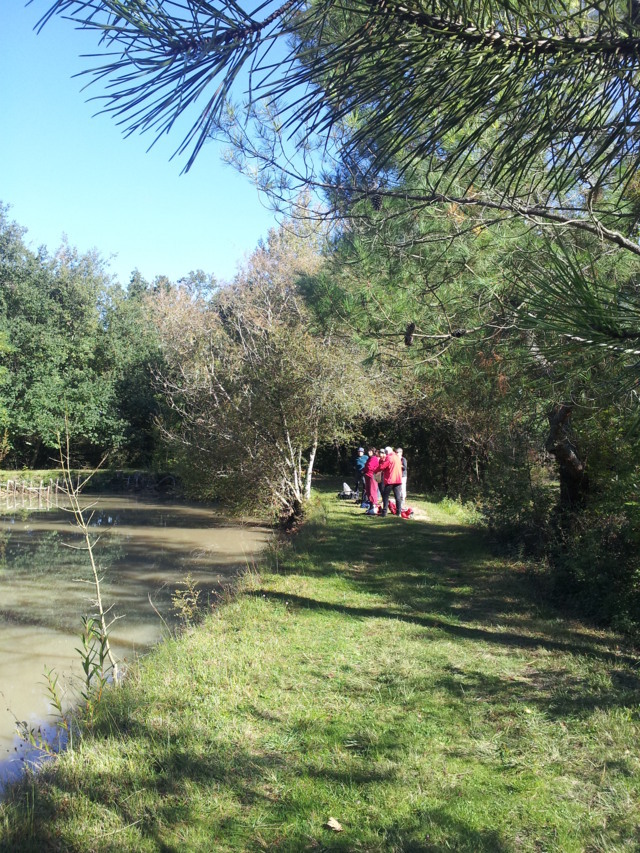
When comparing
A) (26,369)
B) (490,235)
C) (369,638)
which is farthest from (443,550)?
(26,369)

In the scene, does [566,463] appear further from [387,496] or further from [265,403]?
[265,403]

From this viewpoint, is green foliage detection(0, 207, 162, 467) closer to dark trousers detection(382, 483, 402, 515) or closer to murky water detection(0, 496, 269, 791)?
murky water detection(0, 496, 269, 791)

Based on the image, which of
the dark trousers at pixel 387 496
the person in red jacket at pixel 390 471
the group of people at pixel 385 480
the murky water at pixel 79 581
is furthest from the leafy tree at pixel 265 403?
the dark trousers at pixel 387 496

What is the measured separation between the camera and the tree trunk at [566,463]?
29.7 ft

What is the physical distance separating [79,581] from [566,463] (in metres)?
9.59

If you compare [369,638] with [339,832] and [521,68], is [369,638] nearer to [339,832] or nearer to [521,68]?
[339,832]

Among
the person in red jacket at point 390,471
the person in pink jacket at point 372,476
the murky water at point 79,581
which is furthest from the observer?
the person in pink jacket at point 372,476

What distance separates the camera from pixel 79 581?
13.8 metres

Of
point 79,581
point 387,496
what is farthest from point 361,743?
point 387,496

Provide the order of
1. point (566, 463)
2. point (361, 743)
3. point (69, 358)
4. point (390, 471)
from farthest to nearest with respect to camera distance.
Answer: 1. point (69, 358)
2. point (390, 471)
3. point (566, 463)
4. point (361, 743)

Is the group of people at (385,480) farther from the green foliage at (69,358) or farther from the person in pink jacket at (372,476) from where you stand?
the green foliage at (69,358)

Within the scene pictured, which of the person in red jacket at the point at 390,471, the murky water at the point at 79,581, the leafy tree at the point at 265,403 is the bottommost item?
the murky water at the point at 79,581

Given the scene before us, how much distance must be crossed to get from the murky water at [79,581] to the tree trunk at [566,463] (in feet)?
18.5

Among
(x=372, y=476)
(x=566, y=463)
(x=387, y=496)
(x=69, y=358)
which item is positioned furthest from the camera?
(x=69, y=358)
